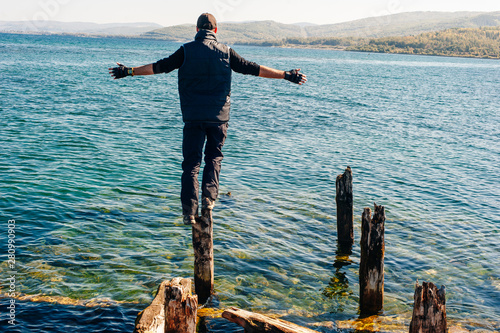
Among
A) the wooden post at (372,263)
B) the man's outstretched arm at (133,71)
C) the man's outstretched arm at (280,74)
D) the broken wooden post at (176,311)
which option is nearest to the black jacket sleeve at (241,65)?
the man's outstretched arm at (280,74)

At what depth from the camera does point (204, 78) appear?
828cm

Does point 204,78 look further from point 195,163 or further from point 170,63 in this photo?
point 195,163

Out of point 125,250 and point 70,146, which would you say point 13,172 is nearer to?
point 70,146

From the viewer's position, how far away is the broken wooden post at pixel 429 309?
287 inches

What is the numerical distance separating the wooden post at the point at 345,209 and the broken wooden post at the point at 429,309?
575 centimetres

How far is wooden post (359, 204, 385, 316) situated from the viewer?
988 centimetres

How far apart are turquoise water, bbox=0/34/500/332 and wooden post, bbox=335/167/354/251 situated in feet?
1.67

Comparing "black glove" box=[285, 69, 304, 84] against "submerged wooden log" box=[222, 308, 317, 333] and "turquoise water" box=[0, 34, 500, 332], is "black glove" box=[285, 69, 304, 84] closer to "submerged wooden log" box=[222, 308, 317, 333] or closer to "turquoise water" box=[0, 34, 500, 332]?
"submerged wooden log" box=[222, 308, 317, 333]

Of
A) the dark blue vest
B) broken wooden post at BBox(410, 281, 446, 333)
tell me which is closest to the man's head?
the dark blue vest

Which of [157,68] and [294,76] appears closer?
[157,68]

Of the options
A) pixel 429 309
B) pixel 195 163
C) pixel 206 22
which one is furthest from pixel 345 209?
pixel 206 22

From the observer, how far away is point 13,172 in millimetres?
19422

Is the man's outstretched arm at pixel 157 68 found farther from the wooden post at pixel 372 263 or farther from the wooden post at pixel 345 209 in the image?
the wooden post at pixel 345 209

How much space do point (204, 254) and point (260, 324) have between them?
2.28m
